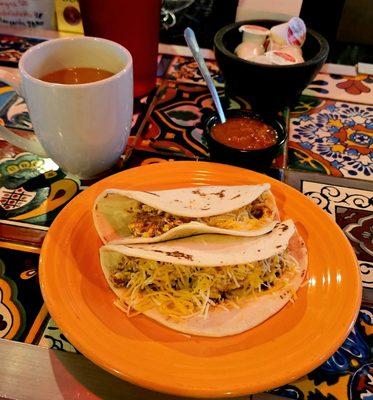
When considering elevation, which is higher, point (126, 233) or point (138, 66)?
point (138, 66)

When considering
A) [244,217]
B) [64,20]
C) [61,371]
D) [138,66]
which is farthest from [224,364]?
[64,20]

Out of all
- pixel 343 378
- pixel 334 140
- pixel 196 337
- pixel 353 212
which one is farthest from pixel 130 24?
pixel 343 378

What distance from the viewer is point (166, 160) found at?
4.63 ft

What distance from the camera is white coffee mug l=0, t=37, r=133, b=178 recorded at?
3.58 ft

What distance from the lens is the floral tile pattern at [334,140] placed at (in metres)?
1.42

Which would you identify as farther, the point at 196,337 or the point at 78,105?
the point at 78,105

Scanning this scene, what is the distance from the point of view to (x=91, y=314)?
862 millimetres

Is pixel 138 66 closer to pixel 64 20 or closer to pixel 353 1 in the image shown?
pixel 64 20

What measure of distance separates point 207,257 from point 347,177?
0.66 m

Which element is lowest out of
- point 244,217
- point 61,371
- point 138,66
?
point 61,371

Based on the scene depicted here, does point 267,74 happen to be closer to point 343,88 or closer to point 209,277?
point 343,88

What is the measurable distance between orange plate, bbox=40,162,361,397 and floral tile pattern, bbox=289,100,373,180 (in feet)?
1.19

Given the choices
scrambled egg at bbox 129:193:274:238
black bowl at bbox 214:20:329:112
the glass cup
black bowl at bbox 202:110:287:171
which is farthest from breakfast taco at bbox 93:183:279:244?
the glass cup

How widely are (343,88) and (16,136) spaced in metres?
1.29
